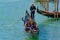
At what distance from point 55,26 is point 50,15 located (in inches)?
99.0

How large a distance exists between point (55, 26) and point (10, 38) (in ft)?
9.31

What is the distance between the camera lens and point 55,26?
13.0m

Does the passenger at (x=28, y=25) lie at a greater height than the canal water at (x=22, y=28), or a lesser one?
greater

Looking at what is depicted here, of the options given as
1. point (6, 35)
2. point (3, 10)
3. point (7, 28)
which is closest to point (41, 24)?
point (7, 28)

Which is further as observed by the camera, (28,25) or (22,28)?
(22,28)

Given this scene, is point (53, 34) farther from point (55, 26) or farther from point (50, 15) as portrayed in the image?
point (50, 15)

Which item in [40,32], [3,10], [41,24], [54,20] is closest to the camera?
[40,32]

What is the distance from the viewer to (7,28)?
41.2ft

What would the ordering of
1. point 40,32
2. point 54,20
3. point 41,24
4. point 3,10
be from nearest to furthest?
point 40,32 → point 41,24 → point 54,20 → point 3,10

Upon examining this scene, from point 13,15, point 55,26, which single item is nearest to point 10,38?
point 55,26

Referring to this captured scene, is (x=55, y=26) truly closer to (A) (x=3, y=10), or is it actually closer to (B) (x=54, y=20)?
(B) (x=54, y=20)

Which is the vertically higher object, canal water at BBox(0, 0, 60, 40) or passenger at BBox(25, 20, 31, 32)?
passenger at BBox(25, 20, 31, 32)

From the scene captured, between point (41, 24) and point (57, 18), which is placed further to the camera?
point (57, 18)

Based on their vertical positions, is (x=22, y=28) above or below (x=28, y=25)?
below
